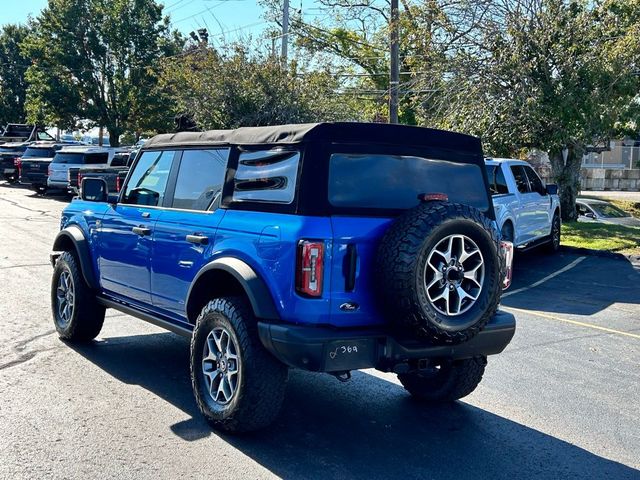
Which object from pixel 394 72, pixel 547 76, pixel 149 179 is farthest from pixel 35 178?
pixel 149 179

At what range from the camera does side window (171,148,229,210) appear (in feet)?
17.0

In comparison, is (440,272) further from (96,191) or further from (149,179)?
(96,191)

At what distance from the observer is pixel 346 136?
459 cm

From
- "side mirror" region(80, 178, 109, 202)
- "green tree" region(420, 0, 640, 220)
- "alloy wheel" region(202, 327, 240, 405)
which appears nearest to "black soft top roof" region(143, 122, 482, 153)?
"alloy wheel" region(202, 327, 240, 405)

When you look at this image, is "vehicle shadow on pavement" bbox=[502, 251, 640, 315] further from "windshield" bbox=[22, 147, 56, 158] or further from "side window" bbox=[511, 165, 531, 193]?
"windshield" bbox=[22, 147, 56, 158]

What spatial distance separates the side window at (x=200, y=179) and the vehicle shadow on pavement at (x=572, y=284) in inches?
214

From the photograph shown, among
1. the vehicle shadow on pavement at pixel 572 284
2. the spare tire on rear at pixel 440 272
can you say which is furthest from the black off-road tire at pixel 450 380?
the vehicle shadow on pavement at pixel 572 284

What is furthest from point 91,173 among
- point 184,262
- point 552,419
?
point 552,419

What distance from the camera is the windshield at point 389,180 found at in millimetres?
4547

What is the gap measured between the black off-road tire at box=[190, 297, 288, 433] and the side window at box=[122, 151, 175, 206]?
1.62 m

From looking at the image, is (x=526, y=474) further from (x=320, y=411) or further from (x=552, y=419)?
(x=320, y=411)

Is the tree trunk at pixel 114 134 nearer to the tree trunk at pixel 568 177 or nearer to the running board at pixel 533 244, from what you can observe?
the tree trunk at pixel 568 177

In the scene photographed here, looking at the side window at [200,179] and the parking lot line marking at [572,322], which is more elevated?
the side window at [200,179]

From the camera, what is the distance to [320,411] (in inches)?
205
